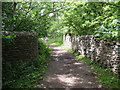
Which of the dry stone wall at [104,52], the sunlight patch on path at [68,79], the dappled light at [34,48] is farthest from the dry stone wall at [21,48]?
the dry stone wall at [104,52]

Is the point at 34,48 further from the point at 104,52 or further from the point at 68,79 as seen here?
the point at 104,52

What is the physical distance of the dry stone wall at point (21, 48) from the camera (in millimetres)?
6281

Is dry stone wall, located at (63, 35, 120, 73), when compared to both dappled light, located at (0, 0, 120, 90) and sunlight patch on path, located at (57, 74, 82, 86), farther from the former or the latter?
sunlight patch on path, located at (57, 74, 82, 86)

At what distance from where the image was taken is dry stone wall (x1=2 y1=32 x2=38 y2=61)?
6281mm

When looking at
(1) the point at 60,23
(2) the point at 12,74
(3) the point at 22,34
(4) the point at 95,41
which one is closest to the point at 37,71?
(2) the point at 12,74

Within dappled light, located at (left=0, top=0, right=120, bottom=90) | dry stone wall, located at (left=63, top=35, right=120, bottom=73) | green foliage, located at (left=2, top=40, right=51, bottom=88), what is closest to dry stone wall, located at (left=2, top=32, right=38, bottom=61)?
dappled light, located at (left=0, top=0, right=120, bottom=90)

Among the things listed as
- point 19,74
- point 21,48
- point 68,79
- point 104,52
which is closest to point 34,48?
point 21,48

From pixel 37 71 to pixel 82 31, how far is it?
26.5 feet

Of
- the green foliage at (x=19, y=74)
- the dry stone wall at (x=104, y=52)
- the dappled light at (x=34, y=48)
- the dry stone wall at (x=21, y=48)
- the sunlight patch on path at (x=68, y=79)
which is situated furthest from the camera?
the dry stone wall at (x=21, y=48)

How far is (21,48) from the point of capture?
261 inches

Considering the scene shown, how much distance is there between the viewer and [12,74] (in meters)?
5.36

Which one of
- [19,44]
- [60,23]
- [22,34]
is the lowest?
[19,44]

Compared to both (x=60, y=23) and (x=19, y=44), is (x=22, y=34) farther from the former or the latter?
(x=60, y=23)

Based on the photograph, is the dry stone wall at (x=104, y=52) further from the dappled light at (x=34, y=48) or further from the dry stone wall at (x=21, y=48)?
the dry stone wall at (x=21, y=48)
